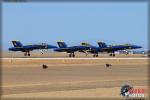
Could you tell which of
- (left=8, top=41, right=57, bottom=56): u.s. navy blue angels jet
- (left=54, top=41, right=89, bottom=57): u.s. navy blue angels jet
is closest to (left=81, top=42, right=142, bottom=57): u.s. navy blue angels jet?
(left=54, top=41, right=89, bottom=57): u.s. navy blue angels jet

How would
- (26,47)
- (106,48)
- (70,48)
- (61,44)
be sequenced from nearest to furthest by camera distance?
(70,48)
(26,47)
(106,48)
(61,44)

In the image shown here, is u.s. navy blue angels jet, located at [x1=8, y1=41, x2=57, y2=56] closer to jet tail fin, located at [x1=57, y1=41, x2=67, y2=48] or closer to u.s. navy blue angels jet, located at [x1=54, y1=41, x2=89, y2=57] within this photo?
jet tail fin, located at [x1=57, y1=41, x2=67, y2=48]

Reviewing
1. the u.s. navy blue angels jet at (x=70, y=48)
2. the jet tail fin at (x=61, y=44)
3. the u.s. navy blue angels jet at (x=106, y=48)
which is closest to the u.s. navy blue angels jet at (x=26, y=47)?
the jet tail fin at (x=61, y=44)

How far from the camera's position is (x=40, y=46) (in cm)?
11362

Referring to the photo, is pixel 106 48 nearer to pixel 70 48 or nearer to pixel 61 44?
pixel 70 48

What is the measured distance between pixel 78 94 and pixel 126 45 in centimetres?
9698

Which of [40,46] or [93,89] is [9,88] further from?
[40,46]

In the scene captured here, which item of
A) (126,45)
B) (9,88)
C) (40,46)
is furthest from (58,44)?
(9,88)

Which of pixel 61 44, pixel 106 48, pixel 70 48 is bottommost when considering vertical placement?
pixel 106 48

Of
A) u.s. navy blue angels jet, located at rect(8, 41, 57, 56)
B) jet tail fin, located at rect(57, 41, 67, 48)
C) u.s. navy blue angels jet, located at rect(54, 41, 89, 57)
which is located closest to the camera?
u.s. navy blue angels jet, located at rect(54, 41, 89, 57)

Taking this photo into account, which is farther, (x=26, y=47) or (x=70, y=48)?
(x=26, y=47)

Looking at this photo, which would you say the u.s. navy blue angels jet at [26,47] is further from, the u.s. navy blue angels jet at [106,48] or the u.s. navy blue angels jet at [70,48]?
the u.s. navy blue angels jet at [106,48]

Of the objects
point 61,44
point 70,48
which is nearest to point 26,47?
point 70,48

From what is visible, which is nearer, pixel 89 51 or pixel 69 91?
pixel 69 91
